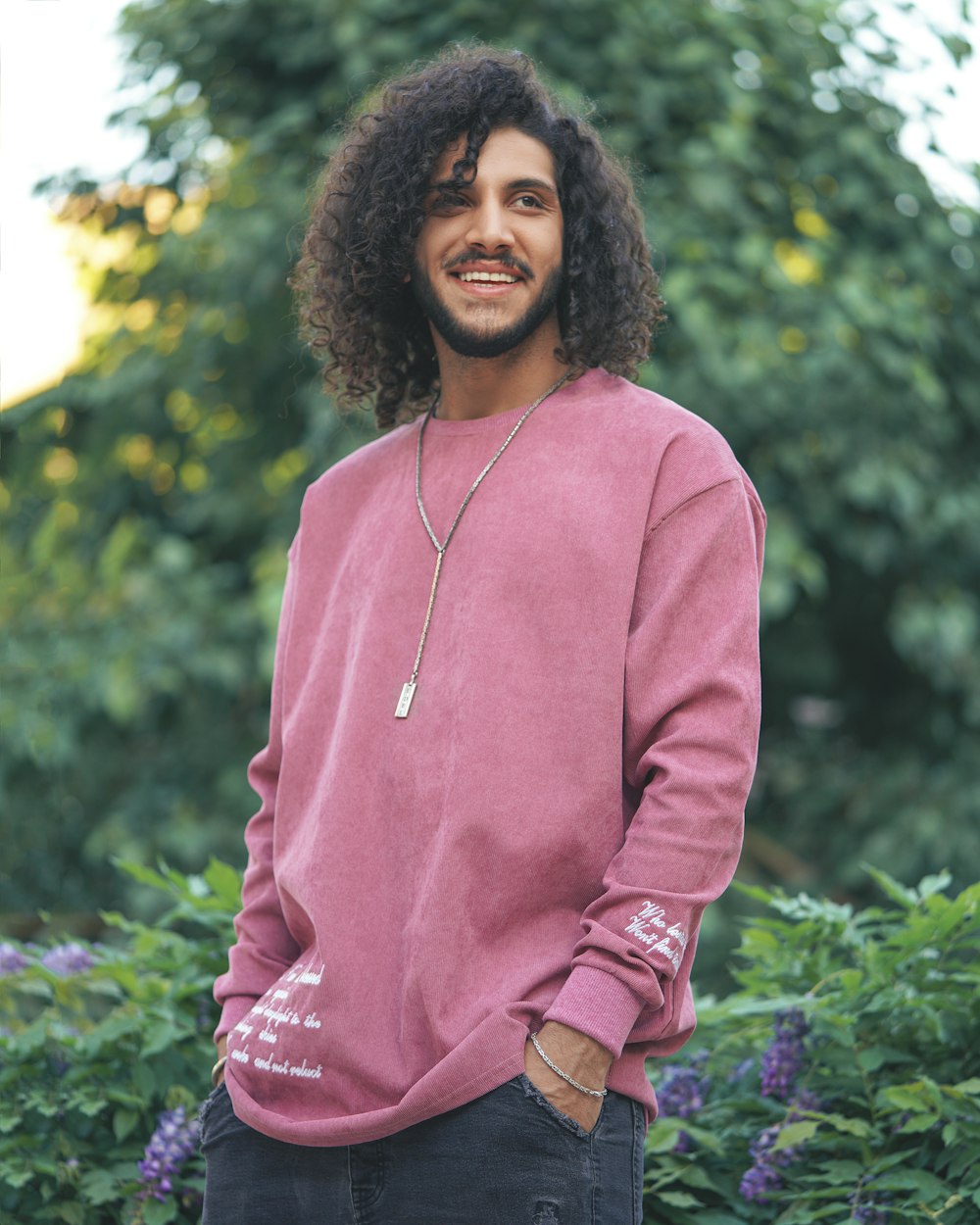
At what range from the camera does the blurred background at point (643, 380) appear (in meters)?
4.48

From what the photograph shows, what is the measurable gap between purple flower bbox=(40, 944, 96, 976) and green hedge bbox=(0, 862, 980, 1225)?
5 centimetres

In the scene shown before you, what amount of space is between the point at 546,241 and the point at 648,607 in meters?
0.56

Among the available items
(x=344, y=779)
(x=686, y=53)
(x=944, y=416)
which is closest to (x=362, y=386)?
(x=344, y=779)

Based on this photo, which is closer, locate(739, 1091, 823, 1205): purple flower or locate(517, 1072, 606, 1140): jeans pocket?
locate(517, 1072, 606, 1140): jeans pocket

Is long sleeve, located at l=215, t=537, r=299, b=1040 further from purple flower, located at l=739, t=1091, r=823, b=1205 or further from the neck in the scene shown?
purple flower, located at l=739, t=1091, r=823, b=1205

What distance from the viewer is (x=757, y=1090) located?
242 centimetres

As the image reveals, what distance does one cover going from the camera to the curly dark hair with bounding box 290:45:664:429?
210cm

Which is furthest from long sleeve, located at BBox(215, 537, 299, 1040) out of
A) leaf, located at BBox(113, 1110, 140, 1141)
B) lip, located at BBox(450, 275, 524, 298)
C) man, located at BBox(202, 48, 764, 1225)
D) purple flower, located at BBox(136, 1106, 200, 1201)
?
lip, located at BBox(450, 275, 524, 298)

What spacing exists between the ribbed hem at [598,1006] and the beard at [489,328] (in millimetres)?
821

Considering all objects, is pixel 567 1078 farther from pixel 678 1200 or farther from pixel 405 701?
pixel 678 1200

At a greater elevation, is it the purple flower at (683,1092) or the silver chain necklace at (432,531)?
the silver chain necklace at (432,531)

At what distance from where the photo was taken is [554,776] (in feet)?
5.86

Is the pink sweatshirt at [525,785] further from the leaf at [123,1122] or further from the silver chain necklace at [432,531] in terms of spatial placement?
the leaf at [123,1122]

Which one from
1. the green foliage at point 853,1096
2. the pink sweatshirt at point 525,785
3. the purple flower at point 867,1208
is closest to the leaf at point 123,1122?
the pink sweatshirt at point 525,785
